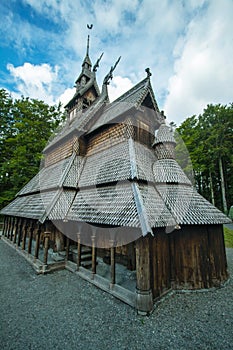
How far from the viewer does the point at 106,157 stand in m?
8.72

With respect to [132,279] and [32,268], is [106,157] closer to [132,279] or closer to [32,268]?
[132,279]

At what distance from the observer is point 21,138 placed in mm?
19938

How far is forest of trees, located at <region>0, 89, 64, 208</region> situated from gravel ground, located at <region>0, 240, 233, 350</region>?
15597mm

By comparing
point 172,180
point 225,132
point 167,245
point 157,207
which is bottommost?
point 167,245

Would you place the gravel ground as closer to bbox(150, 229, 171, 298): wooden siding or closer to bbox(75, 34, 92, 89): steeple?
bbox(150, 229, 171, 298): wooden siding

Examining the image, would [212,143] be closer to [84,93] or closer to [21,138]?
[84,93]

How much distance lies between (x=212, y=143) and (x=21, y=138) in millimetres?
27983

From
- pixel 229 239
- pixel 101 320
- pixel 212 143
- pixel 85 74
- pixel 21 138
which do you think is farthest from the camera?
pixel 212 143

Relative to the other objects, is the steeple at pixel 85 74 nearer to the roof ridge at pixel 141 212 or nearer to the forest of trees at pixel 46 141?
the forest of trees at pixel 46 141

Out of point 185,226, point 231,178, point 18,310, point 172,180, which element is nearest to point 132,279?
point 185,226

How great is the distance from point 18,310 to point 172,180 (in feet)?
22.6

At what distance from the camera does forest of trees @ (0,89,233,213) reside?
1938 cm

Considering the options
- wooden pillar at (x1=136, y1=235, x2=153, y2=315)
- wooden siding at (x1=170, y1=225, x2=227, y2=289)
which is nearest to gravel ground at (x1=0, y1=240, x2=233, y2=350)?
wooden pillar at (x1=136, y1=235, x2=153, y2=315)

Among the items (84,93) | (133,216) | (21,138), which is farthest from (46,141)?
(133,216)
